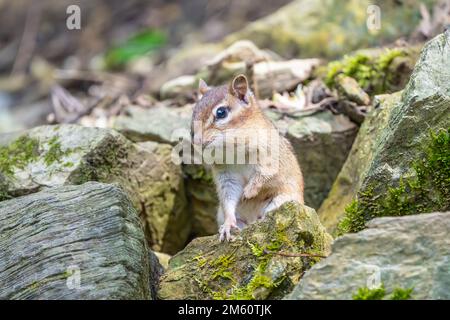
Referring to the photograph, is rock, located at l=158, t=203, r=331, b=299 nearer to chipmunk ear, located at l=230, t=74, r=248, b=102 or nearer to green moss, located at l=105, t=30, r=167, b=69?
chipmunk ear, located at l=230, t=74, r=248, b=102

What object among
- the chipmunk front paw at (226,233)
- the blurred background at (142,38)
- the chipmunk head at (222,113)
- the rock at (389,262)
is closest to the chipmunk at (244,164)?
the chipmunk head at (222,113)

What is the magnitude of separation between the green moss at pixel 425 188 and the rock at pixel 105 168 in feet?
6.66

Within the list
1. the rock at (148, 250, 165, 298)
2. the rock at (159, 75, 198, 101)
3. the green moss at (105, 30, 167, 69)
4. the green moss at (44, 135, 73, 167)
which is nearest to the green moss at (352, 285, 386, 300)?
the rock at (148, 250, 165, 298)

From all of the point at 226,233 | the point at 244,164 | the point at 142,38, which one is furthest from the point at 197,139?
the point at 142,38

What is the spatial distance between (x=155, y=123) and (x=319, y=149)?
5.43 ft

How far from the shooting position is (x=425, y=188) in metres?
4.68

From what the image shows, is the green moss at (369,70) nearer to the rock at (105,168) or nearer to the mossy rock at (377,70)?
the mossy rock at (377,70)

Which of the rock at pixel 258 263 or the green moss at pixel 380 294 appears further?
the rock at pixel 258 263

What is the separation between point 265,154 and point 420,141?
4.62ft

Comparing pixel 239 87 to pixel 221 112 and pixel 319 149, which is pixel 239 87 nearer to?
pixel 221 112

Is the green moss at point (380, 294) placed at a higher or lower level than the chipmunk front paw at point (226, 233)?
lower

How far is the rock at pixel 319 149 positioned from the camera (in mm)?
7062

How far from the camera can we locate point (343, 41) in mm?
8992

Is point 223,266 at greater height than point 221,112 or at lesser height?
lesser
